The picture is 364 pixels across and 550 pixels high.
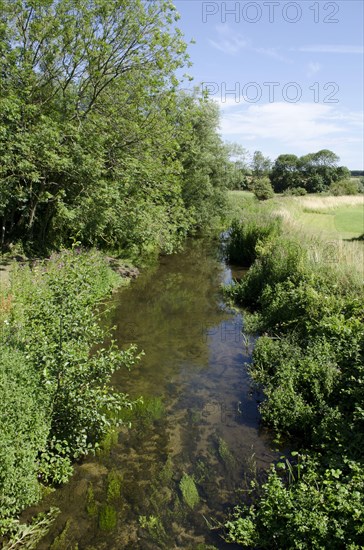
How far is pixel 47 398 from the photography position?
6051 mm

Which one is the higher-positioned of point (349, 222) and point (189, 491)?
point (349, 222)

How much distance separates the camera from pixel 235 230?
24.6 meters

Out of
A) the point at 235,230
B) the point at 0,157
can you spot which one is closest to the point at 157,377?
the point at 0,157

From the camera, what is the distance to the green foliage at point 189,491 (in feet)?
21.3

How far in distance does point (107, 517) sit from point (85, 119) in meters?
16.4

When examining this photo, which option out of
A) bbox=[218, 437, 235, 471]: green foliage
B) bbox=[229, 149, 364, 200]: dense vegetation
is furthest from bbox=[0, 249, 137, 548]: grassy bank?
bbox=[229, 149, 364, 200]: dense vegetation

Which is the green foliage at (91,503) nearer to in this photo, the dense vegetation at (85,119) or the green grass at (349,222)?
the dense vegetation at (85,119)

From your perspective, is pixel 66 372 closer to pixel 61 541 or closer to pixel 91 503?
pixel 91 503

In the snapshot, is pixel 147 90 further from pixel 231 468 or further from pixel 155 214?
pixel 231 468

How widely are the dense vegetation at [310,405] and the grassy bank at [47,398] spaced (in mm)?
2728

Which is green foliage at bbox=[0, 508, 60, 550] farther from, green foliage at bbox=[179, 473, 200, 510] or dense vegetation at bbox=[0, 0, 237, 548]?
dense vegetation at bbox=[0, 0, 237, 548]

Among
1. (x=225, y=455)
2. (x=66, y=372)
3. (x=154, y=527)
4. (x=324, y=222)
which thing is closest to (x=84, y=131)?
(x=66, y=372)

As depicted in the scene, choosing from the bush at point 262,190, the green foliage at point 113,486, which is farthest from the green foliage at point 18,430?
the bush at point 262,190

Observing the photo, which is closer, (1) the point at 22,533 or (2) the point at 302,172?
(1) the point at 22,533
